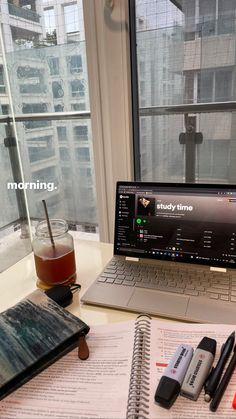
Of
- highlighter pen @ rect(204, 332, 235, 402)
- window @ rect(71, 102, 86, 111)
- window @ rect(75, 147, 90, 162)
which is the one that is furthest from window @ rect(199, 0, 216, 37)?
highlighter pen @ rect(204, 332, 235, 402)

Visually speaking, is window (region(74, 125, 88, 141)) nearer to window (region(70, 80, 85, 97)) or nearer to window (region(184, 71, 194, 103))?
window (region(70, 80, 85, 97))

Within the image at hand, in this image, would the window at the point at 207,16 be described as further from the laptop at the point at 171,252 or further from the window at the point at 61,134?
the window at the point at 61,134

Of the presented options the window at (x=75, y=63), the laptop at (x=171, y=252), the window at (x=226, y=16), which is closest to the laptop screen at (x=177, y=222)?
the laptop at (x=171, y=252)

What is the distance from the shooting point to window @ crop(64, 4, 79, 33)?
1.46 meters

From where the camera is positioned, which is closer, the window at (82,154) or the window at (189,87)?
the window at (189,87)

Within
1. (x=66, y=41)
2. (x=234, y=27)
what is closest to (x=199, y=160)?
(x=234, y=27)

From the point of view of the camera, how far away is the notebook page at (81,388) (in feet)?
1.78

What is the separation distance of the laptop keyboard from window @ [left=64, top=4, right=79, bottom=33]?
113cm

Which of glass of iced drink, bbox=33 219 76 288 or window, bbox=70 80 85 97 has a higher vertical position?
window, bbox=70 80 85 97

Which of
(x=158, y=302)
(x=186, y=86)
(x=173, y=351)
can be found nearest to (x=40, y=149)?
(x=186, y=86)

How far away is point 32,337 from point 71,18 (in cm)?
139

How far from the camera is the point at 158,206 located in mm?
951

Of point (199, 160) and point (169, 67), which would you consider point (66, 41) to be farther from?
point (199, 160)

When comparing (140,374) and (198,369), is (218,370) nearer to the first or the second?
(198,369)
